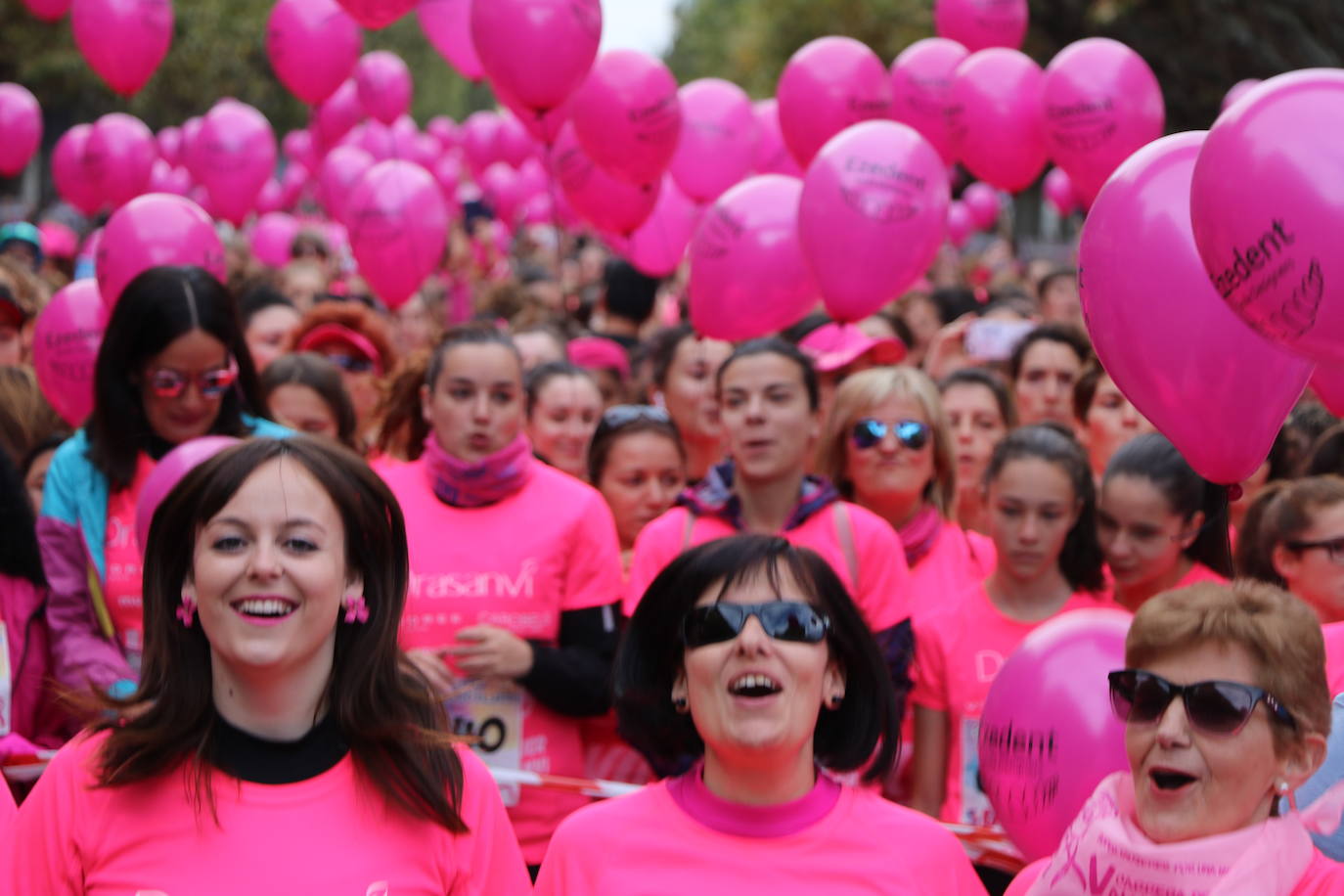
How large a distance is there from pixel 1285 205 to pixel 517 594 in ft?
7.25

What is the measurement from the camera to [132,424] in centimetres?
434

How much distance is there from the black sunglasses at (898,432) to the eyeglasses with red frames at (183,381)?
5.85 feet

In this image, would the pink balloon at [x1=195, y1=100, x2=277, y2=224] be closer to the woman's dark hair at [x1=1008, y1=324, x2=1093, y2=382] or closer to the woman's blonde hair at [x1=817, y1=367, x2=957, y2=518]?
the woman's dark hair at [x1=1008, y1=324, x2=1093, y2=382]

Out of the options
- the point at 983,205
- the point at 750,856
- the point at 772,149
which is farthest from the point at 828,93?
the point at 983,205

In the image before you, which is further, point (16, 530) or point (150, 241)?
point (150, 241)

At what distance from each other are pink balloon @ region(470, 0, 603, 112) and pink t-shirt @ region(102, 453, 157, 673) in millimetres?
2738

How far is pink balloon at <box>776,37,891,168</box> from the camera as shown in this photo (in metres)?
7.70

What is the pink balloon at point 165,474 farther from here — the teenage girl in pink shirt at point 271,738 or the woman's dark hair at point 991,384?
the woman's dark hair at point 991,384

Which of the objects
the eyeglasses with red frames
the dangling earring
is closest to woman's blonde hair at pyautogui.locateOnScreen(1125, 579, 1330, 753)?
the dangling earring

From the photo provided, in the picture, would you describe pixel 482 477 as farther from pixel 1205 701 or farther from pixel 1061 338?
pixel 1061 338

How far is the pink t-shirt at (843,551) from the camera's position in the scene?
4.20m

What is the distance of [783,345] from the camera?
4723 millimetres

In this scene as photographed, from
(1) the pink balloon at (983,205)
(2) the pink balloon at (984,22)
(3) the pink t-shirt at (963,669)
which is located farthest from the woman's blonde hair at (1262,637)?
(1) the pink balloon at (983,205)

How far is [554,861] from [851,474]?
2.52 metres
